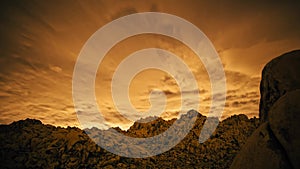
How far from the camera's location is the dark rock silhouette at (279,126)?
10.8ft

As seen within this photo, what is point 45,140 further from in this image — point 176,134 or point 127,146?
point 176,134

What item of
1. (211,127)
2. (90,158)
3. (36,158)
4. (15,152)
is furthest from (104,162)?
(211,127)

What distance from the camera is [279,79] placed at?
488 cm

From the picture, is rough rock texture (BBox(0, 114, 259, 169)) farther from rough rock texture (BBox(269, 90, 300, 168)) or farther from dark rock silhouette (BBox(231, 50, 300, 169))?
rough rock texture (BBox(269, 90, 300, 168))

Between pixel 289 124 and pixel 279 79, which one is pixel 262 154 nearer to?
pixel 289 124

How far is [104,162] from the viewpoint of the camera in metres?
6.96

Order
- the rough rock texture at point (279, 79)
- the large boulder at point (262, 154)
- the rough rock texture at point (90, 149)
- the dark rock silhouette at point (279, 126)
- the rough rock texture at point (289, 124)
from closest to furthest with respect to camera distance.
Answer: the rough rock texture at point (289, 124) → the dark rock silhouette at point (279, 126) → the large boulder at point (262, 154) → the rough rock texture at point (279, 79) → the rough rock texture at point (90, 149)

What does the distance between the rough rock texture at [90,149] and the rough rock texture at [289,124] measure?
5.07 meters

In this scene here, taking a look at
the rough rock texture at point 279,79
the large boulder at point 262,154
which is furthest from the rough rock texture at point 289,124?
the rough rock texture at point 279,79

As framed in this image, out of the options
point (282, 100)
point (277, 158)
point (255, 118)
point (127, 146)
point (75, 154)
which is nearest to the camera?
point (277, 158)

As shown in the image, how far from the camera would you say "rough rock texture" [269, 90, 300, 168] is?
124 inches

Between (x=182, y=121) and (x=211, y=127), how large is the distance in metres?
1.84

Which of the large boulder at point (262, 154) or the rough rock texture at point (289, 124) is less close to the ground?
the rough rock texture at point (289, 124)

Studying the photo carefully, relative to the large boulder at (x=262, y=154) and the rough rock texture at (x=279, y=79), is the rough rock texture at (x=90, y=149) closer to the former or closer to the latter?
the rough rock texture at (x=279, y=79)
